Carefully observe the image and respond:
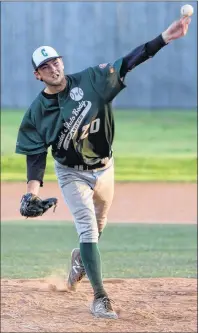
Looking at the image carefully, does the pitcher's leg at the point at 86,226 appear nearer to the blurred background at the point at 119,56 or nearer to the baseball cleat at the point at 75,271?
the baseball cleat at the point at 75,271

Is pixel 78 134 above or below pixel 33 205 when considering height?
above

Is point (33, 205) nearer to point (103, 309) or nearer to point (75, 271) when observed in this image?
point (103, 309)

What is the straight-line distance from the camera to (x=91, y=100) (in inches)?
206

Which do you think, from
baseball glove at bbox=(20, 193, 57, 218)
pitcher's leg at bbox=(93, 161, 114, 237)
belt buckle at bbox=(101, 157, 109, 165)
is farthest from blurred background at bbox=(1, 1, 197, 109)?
baseball glove at bbox=(20, 193, 57, 218)

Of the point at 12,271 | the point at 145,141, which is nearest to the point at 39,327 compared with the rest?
the point at 12,271

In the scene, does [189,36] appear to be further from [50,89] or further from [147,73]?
[50,89]

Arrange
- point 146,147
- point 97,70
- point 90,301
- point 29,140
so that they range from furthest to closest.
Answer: point 146,147 < point 90,301 < point 29,140 < point 97,70

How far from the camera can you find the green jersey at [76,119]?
5.24m

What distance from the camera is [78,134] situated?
208 inches

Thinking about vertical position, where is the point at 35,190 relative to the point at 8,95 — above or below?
above

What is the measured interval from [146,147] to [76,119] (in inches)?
440

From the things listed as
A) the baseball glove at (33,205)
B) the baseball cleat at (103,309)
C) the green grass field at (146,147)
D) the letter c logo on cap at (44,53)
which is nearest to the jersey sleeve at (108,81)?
the letter c logo on cap at (44,53)

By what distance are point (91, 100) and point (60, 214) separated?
759 centimetres

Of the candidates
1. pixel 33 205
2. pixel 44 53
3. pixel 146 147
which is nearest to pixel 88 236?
pixel 33 205
